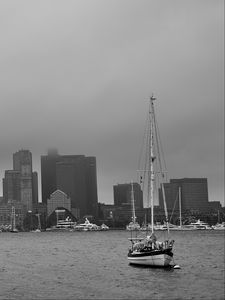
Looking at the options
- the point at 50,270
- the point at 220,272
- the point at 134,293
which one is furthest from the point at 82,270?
the point at 134,293

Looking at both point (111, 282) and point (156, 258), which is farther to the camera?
point (156, 258)

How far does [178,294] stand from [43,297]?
1323 centimetres

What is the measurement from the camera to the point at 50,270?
90.9 meters

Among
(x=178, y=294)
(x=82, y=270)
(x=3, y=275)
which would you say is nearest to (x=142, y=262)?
(x=82, y=270)

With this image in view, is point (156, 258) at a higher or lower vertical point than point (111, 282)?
higher

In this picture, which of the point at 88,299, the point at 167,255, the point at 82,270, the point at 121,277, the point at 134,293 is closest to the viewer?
the point at 88,299

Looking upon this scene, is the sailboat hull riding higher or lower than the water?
higher

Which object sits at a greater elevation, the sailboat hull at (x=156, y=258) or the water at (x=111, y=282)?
the sailboat hull at (x=156, y=258)

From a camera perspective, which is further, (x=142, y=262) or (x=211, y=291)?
(x=142, y=262)

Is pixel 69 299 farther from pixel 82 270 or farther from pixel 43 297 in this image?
pixel 82 270

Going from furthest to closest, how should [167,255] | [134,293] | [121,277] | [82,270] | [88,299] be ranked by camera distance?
[82,270], [167,255], [121,277], [134,293], [88,299]

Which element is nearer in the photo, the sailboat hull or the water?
the water

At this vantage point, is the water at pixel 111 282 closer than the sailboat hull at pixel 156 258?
Yes

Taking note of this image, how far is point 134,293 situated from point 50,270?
30.4m
